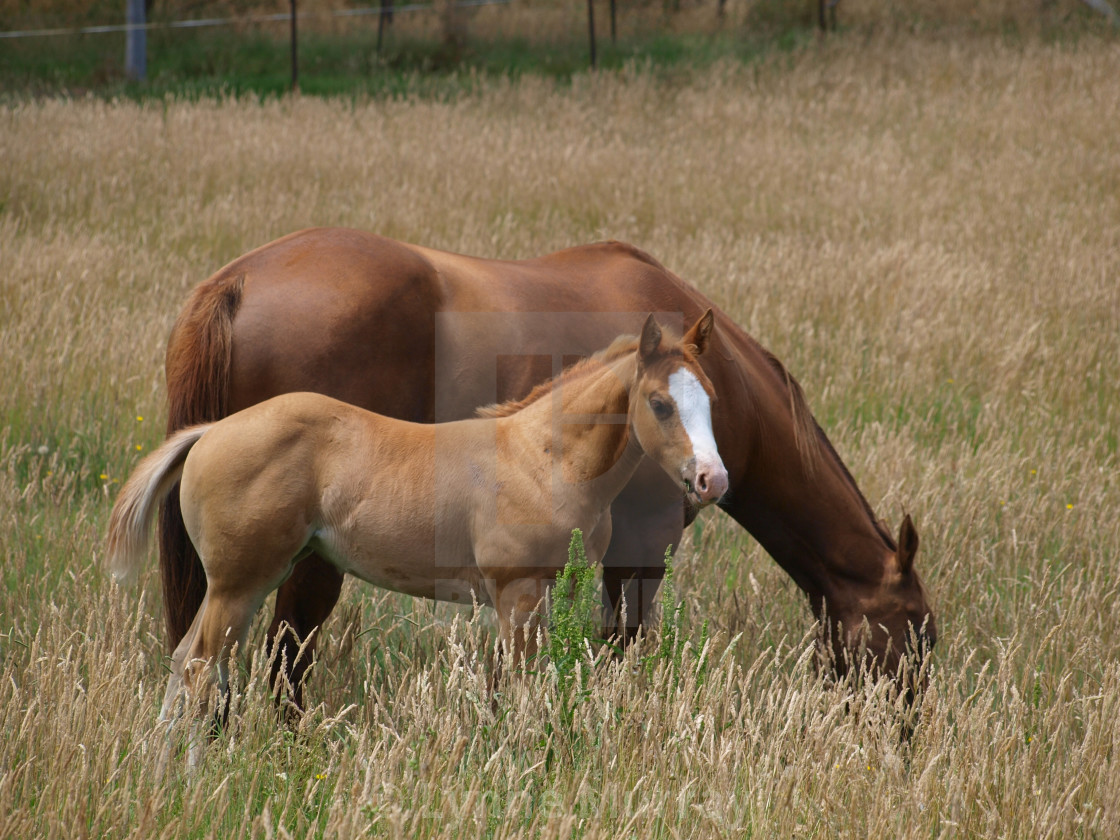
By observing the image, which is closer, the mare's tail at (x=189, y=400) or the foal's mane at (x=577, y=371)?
the foal's mane at (x=577, y=371)

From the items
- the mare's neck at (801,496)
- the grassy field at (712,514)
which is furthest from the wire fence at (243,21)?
the mare's neck at (801,496)

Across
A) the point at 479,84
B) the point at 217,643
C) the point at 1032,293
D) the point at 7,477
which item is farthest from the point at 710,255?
the point at 479,84

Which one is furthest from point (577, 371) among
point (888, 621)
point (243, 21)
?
point (243, 21)

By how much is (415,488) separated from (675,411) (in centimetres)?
79

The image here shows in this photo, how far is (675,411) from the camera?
268 cm

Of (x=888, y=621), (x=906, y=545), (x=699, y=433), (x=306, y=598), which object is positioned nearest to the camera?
(x=699, y=433)

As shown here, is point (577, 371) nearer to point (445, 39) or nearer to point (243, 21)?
point (445, 39)

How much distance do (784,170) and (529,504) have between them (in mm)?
9472

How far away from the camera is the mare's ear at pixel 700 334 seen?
111 inches

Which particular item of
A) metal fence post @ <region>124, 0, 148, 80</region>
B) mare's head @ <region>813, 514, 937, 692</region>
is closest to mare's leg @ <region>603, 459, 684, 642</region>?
mare's head @ <region>813, 514, 937, 692</region>

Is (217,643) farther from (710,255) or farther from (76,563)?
(710,255)

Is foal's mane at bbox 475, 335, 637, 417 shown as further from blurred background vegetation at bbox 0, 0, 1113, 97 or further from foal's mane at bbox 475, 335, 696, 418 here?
blurred background vegetation at bbox 0, 0, 1113, 97

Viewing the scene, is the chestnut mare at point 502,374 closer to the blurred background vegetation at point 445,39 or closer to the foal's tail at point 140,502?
the foal's tail at point 140,502

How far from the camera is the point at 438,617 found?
4.06 m
